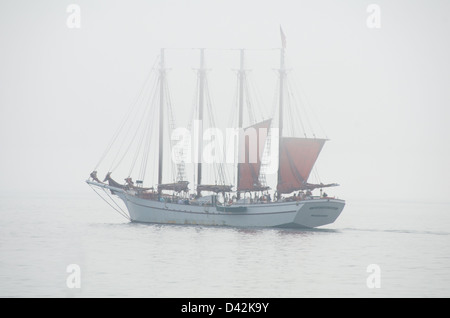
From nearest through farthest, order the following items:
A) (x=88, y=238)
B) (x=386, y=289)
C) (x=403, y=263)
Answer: (x=386, y=289) → (x=403, y=263) → (x=88, y=238)

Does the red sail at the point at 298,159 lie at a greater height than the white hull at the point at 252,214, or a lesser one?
greater

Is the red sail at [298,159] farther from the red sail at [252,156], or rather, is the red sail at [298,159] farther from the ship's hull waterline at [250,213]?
the ship's hull waterline at [250,213]

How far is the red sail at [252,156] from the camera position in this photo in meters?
95.4

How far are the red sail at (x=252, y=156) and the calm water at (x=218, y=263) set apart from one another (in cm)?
700

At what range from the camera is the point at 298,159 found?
9400 centimetres

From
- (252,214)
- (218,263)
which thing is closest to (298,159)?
(252,214)

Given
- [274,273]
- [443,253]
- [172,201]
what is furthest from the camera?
[172,201]

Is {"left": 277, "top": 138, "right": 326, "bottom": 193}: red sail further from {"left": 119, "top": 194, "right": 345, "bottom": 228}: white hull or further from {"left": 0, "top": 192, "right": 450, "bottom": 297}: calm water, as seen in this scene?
{"left": 0, "top": 192, "right": 450, "bottom": 297}: calm water

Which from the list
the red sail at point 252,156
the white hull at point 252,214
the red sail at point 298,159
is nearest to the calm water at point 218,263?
the white hull at point 252,214

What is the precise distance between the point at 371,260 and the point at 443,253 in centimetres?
1270

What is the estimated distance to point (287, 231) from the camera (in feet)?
293

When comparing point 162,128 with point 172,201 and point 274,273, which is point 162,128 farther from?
point 274,273
